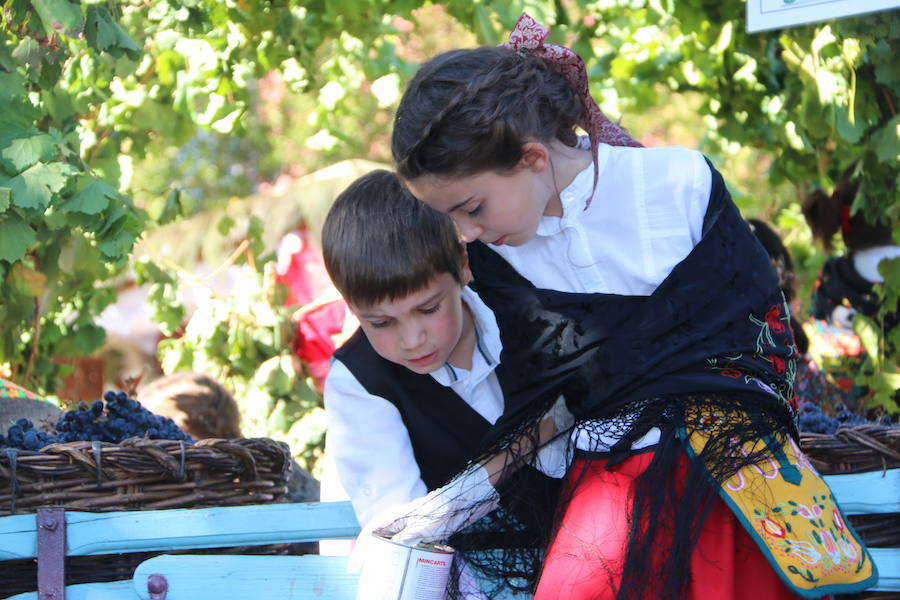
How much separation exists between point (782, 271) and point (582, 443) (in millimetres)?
1682

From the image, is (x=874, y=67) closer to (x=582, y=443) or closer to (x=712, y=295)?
(x=712, y=295)

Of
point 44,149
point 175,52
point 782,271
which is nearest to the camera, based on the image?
point 44,149

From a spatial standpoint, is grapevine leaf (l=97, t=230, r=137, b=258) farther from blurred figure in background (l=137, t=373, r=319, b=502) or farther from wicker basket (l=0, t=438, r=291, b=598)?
blurred figure in background (l=137, t=373, r=319, b=502)

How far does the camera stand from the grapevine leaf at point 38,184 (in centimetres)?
172

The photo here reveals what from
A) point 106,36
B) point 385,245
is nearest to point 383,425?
point 385,245

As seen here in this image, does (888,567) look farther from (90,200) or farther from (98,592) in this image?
(90,200)

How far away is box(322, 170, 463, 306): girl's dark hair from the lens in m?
1.70

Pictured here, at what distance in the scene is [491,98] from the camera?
147 centimetres

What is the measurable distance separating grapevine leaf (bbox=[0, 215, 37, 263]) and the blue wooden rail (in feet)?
1.38

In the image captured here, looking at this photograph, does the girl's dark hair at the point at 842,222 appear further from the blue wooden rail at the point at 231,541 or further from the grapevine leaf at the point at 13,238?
the grapevine leaf at the point at 13,238

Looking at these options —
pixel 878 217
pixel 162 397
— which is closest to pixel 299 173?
pixel 162 397

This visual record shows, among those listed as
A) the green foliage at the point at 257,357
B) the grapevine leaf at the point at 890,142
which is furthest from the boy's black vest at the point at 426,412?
the green foliage at the point at 257,357

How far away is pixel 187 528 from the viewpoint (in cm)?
181

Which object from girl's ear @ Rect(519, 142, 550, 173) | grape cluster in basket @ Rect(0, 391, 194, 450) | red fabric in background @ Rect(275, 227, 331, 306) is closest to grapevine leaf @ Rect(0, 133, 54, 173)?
grape cluster in basket @ Rect(0, 391, 194, 450)
